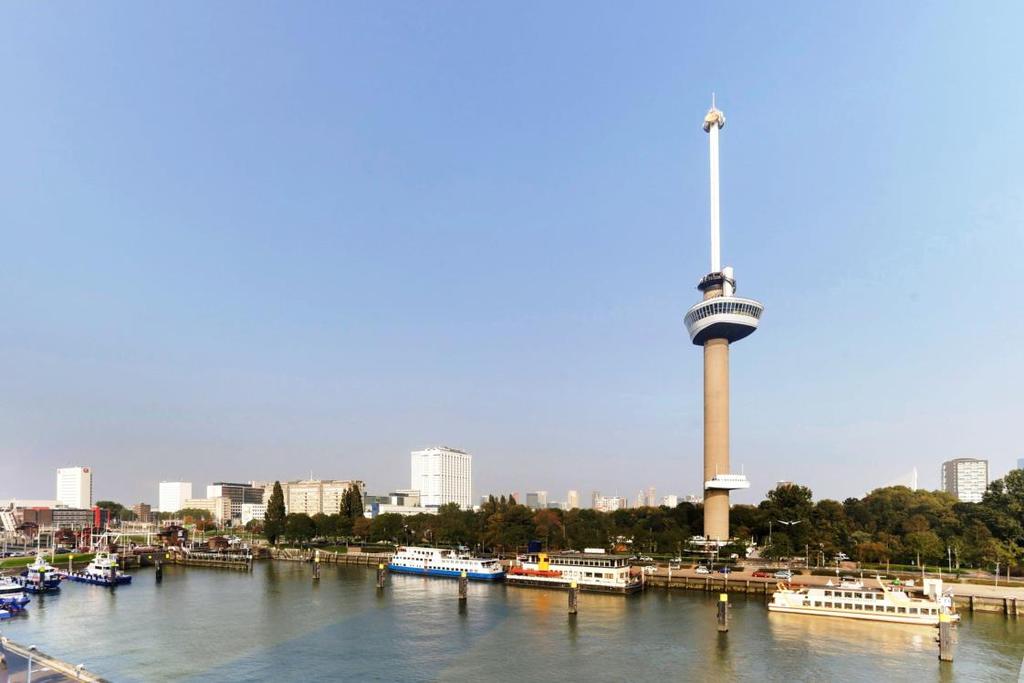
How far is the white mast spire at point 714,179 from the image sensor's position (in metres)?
132

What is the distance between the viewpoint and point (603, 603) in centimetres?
7006

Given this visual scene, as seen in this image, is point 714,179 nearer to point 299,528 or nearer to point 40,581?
point 299,528

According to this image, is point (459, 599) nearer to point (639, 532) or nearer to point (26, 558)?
point (639, 532)

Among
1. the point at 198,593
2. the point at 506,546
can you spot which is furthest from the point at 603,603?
the point at 198,593

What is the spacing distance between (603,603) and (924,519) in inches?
2610

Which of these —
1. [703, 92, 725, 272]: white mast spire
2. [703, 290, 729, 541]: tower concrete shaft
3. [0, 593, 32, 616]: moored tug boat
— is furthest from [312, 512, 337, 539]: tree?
[703, 92, 725, 272]: white mast spire

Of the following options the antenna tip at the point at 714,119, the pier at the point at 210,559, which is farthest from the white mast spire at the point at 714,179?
the pier at the point at 210,559

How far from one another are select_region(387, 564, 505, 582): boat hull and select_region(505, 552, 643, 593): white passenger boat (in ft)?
9.52

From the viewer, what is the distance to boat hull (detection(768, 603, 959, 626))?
56.7 metres

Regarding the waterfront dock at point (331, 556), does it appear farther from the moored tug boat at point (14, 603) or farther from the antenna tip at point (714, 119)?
the antenna tip at point (714, 119)

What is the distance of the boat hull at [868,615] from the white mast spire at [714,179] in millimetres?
80486

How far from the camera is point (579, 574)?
80.1m

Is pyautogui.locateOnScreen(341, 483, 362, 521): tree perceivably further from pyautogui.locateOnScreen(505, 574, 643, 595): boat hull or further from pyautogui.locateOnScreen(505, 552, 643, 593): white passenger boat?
pyautogui.locateOnScreen(505, 574, 643, 595): boat hull

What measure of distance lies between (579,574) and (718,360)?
6021cm
